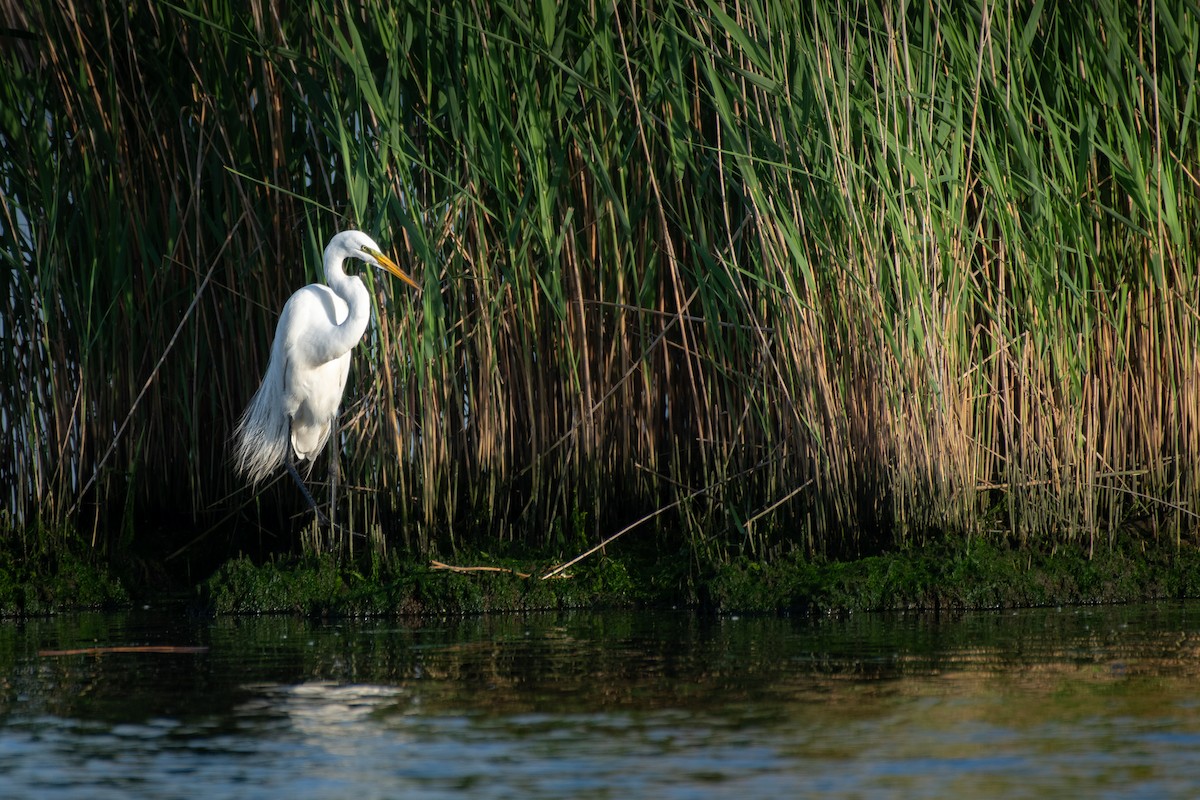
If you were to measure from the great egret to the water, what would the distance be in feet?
3.91

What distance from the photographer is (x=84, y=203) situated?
19.9 ft

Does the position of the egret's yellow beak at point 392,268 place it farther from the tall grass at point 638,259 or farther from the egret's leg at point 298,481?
the egret's leg at point 298,481

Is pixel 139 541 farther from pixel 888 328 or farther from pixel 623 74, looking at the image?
pixel 888 328

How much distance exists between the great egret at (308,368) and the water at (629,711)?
119 centimetres

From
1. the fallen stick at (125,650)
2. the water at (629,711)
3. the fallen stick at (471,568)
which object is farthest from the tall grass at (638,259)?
the fallen stick at (125,650)

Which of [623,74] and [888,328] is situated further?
[623,74]

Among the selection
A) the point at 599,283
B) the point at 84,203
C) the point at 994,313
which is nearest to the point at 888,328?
the point at 994,313

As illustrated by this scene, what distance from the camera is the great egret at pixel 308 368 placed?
5.78 m

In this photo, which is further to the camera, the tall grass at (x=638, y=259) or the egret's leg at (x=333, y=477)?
the egret's leg at (x=333, y=477)

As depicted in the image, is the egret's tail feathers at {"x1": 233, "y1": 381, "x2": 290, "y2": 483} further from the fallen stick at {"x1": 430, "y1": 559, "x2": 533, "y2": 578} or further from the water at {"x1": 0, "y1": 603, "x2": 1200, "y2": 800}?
the water at {"x1": 0, "y1": 603, "x2": 1200, "y2": 800}

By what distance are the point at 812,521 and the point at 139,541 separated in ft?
9.46

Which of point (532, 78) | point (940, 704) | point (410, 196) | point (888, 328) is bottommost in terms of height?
point (940, 704)

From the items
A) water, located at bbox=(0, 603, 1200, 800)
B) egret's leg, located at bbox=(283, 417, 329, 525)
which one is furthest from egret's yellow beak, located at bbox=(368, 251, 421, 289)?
water, located at bbox=(0, 603, 1200, 800)

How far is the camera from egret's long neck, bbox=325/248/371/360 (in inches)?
228
